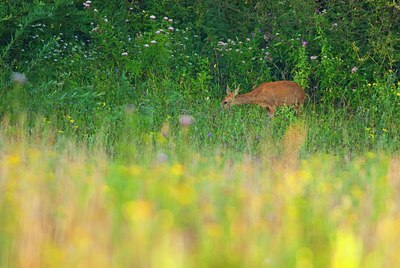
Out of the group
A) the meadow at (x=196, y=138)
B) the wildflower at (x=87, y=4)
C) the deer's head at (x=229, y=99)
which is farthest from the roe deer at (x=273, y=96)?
the wildflower at (x=87, y=4)

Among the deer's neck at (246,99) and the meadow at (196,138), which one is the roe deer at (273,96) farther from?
the meadow at (196,138)

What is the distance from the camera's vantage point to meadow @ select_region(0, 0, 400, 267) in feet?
11.9

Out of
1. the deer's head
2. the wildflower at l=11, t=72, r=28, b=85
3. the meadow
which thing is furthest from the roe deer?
the wildflower at l=11, t=72, r=28, b=85

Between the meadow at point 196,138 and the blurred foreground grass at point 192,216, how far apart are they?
0.01 meters

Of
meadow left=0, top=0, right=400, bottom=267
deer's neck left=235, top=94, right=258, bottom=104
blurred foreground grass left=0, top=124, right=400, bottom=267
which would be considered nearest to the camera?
blurred foreground grass left=0, top=124, right=400, bottom=267

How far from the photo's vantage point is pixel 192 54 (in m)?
12.9

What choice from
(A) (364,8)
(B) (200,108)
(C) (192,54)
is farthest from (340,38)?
(B) (200,108)


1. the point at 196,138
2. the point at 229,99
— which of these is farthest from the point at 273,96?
the point at 196,138

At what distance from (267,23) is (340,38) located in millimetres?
1217

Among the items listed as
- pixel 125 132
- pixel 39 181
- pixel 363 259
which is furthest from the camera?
pixel 125 132

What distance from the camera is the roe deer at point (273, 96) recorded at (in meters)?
11.5

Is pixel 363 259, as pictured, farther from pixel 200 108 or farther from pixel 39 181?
pixel 200 108

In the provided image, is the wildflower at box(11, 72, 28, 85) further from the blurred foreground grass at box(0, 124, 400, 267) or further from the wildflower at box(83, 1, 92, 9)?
the blurred foreground grass at box(0, 124, 400, 267)

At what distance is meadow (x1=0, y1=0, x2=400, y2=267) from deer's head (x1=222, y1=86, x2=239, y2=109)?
0.39 feet
